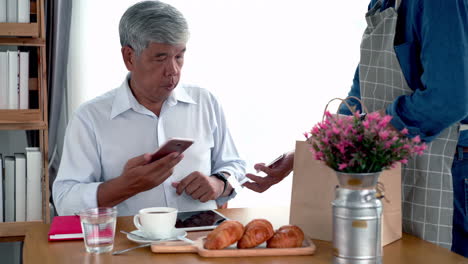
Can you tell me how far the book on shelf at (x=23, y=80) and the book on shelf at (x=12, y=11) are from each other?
0.17 meters

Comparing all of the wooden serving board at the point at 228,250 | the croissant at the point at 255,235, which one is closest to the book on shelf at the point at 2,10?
the wooden serving board at the point at 228,250

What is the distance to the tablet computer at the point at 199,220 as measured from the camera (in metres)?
1.58

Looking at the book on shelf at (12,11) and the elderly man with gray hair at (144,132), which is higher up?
the book on shelf at (12,11)

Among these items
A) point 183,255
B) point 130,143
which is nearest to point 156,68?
point 130,143

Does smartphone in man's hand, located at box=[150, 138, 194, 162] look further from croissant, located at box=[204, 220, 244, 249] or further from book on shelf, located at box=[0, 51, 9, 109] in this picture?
book on shelf, located at box=[0, 51, 9, 109]

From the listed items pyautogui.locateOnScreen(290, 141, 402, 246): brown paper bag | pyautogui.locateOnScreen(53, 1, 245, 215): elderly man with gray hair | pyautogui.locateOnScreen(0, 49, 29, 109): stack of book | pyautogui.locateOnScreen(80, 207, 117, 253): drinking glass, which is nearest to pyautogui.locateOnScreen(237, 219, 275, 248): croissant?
pyautogui.locateOnScreen(290, 141, 402, 246): brown paper bag

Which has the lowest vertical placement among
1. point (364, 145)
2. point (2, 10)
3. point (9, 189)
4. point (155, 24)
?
point (9, 189)

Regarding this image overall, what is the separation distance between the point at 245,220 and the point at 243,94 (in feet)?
6.16

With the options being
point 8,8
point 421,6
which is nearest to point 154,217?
point 421,6

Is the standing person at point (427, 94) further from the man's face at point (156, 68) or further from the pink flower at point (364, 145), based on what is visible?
the man's face at point (156, 68)

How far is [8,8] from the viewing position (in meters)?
2.84

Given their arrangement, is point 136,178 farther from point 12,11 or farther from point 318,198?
point 12,11

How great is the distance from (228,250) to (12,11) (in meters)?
2.06

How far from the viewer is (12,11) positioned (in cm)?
285
